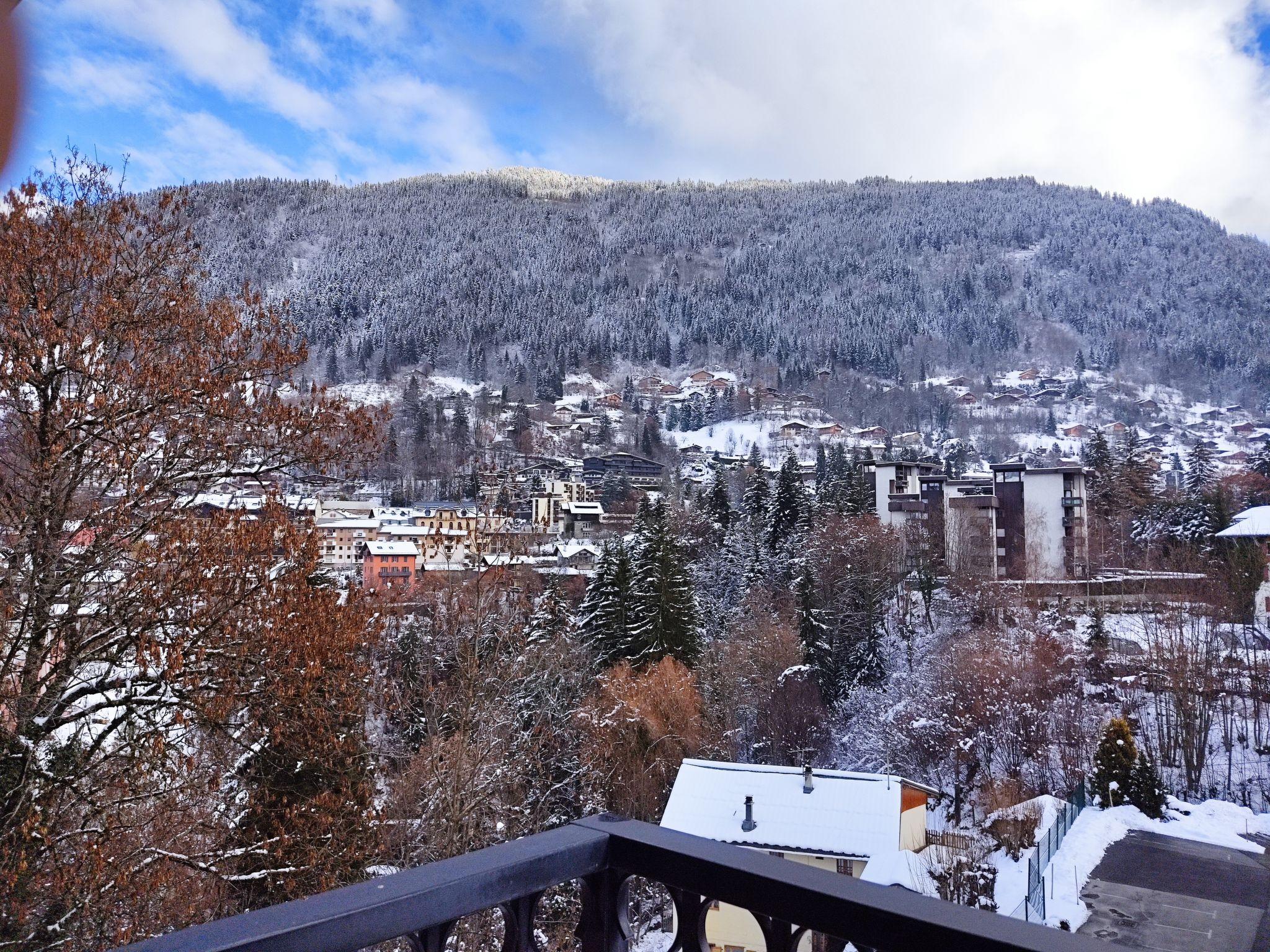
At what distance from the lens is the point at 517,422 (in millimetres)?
78562

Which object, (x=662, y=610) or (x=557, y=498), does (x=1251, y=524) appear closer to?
(x=662, y=610)

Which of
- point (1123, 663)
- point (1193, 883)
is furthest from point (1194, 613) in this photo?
point (1193, 883)

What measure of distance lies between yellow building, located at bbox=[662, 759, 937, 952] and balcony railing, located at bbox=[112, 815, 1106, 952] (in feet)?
42.7

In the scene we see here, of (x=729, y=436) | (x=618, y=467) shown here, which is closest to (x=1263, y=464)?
(x=618, y=467)

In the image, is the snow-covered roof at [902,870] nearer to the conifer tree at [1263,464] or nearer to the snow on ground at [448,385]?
the conifer tree at [1263,464]

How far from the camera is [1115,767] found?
1734 cm

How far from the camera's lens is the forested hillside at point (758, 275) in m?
105

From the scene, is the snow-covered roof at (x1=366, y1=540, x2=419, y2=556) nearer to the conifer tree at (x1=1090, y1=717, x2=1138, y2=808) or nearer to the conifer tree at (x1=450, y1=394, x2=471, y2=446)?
the conifer tree at (x1=1090, y1=717, x2=1138, y2=808)

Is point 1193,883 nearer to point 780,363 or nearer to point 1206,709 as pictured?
→ point 1206,709

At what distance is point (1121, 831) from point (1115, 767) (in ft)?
5.35

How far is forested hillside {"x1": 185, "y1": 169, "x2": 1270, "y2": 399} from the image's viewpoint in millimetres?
104625

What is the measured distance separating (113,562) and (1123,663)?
24730mm

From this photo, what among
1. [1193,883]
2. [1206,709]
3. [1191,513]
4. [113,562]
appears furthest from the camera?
[1191,513]

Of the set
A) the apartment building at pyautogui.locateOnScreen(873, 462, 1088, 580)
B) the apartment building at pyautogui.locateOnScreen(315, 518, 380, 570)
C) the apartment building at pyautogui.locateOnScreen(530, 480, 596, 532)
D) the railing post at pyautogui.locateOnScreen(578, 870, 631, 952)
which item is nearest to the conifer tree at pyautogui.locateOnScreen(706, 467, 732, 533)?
the apartment building at pyautogui.locateOnScreen(873, 462, 1088, 580)
